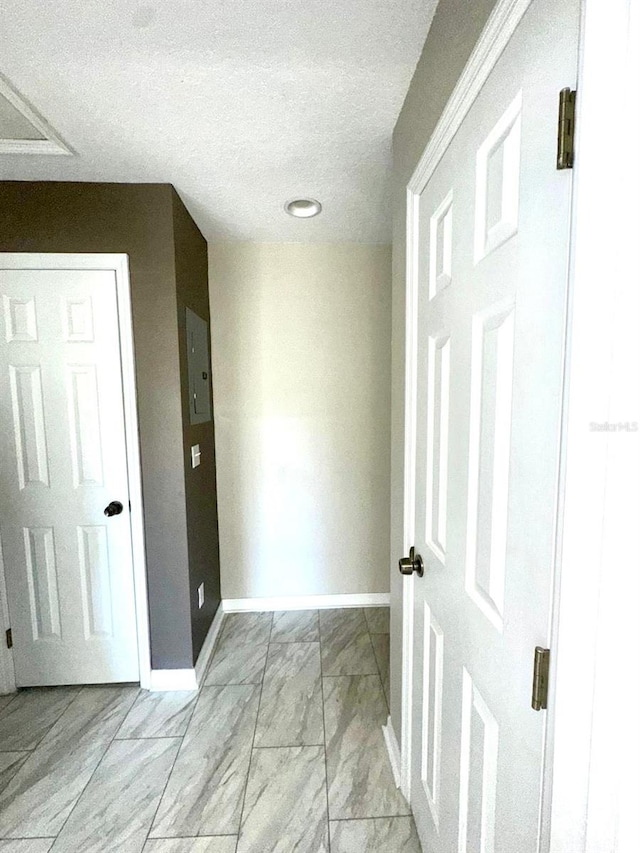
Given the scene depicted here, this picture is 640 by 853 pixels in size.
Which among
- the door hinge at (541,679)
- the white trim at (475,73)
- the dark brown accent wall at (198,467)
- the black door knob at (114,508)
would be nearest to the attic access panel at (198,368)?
the dark brown accent wall at (198,467)

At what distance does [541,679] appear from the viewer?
559mm

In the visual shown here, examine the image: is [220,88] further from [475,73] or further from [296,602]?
[296,602]

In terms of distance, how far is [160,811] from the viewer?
1330 mm

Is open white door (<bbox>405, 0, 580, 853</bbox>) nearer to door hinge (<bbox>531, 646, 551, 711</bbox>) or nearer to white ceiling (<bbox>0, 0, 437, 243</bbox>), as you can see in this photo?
door hinge (<bbox>531, 646, 551, 711</bbox>)

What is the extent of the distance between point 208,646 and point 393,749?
1134 millimetres

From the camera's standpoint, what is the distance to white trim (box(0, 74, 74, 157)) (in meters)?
1.25

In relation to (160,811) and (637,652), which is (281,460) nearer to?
(160,811)

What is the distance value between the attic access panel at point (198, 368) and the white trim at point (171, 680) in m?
1.24

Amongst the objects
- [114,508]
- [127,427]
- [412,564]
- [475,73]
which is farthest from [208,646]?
[475,73]

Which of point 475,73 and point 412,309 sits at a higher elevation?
point 475,73

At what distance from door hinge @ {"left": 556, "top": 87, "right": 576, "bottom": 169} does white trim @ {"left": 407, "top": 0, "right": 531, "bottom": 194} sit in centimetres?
22

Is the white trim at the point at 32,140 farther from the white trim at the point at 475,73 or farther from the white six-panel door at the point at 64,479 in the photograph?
the white trim at the point at 475,73

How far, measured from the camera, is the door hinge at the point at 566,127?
48 centimetres

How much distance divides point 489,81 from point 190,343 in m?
1.61
